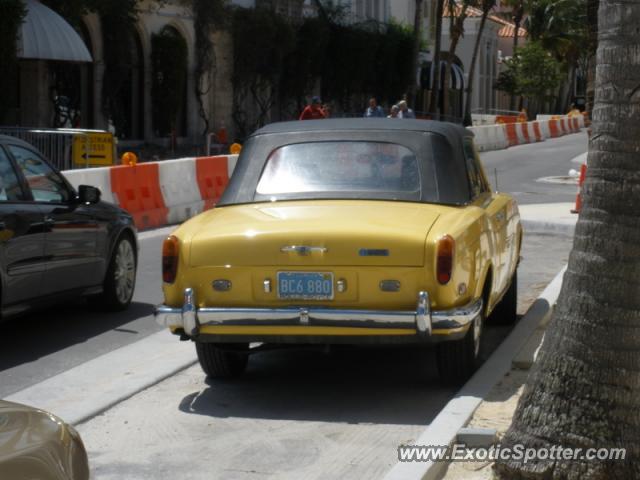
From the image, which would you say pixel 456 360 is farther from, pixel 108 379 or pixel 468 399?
pixel 108 379

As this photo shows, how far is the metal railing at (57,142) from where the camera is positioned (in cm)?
1867

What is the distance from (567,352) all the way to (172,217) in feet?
42.2

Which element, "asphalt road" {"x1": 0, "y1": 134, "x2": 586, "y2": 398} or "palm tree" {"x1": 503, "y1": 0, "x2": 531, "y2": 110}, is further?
"palm tree" {"x1": 503, "y1": 0, "x2": 531, "y2": 110}

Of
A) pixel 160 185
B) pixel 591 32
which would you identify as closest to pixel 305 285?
pixel 160 185

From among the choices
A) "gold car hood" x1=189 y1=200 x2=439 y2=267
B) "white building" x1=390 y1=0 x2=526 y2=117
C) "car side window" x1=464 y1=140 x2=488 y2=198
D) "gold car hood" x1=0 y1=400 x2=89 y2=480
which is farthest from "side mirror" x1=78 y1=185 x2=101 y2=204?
"white building" x1=390 y1=0 x2=526 y2=117

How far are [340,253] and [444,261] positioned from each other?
59 centimetres

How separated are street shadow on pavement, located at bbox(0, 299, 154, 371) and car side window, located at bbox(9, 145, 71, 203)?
40.9 inches

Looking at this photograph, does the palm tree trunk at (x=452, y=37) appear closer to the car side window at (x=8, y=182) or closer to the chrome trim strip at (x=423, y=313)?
the car side window at (x=8, y=182)

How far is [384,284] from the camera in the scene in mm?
7098

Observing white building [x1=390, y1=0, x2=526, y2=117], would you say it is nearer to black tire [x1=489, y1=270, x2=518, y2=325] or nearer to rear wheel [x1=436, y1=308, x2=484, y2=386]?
black tire [x1=489, y1=270, x2=518, y2=325]

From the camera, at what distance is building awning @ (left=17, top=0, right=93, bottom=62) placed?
2567 centimetres

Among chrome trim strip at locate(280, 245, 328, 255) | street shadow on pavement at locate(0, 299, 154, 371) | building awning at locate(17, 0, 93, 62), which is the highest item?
building awning at locate(17, 0, 93, 62)

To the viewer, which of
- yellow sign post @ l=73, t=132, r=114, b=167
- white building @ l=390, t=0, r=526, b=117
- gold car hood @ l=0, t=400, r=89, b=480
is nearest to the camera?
gold car hood @ l=0, t=400, r=89, b=480

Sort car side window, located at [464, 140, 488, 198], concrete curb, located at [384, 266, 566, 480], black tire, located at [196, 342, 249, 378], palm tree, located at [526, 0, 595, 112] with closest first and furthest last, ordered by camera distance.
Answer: concrete curb, located at [384, 266, 566, 480], black tire, located at [196, 342, 249, 378], car side window, located at [464, 140, 488, 198], palm tree, located at [526, 0, 595, 112]
